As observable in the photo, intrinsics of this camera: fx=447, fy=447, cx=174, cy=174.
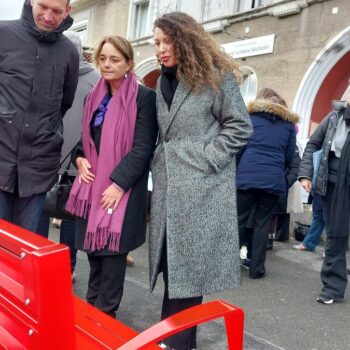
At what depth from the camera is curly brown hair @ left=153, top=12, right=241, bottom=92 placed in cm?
217

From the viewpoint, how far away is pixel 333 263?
147 inches

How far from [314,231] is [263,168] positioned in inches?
78.3

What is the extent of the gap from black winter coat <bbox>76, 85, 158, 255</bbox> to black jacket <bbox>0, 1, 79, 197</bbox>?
1.28ft

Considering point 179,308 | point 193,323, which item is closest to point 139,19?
point 179,308

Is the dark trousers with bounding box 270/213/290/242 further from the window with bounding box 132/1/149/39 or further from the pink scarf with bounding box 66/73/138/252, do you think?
the window with bounding box 132/1/149/39

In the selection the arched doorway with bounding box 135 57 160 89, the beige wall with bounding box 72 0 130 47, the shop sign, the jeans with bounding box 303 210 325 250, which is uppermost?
the beige wall with bounding box 72 0 130 47

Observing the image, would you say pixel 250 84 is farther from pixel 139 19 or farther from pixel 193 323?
pixel 193 323

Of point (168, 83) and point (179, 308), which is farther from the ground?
point (168, 83)

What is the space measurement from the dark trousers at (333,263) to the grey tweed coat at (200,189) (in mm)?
1769

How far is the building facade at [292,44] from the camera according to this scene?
9219 mm

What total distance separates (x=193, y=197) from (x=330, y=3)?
8.48 m

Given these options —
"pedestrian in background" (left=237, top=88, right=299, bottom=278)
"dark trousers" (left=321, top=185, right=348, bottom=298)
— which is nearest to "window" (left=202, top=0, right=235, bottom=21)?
"pedestrian in background" (left=237, top=88, right=299, bottom=278)

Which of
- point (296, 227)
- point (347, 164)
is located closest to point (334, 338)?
point (347, 164)

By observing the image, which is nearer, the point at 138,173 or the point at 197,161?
the point at 197,161
